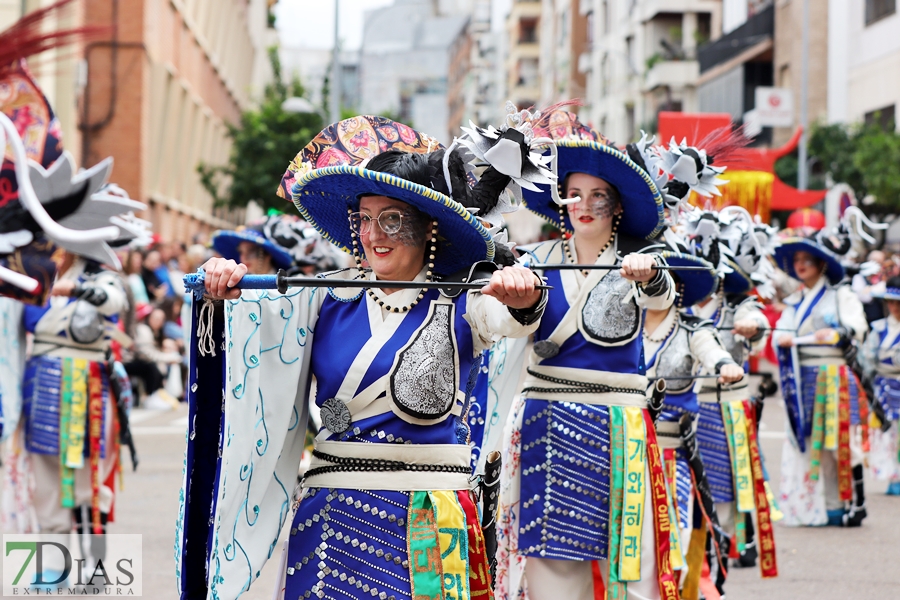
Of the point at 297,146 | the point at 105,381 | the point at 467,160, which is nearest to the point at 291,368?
the point at 467,160

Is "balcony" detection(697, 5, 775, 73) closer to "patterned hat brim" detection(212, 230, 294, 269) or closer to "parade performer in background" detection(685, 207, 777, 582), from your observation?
"parade performer in background" detection(685, 207, 777, 582)

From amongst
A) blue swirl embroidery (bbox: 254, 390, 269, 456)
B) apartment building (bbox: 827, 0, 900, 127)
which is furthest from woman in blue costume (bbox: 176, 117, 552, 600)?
apartment building (bbox: 827, 0, 900, 127)

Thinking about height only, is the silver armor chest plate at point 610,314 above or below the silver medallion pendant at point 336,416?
above

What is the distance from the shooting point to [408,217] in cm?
381

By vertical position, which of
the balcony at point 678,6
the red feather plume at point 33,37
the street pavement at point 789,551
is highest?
the balcony at point 678,6

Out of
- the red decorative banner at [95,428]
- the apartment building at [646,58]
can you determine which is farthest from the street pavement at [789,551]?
the apartment building at [646,58]

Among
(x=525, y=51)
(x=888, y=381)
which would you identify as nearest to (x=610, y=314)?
(x=888, y=381)

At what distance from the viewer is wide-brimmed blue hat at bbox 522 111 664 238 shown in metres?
5.30

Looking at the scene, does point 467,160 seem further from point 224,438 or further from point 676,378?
point 676,378

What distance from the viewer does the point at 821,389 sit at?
966 centimetres

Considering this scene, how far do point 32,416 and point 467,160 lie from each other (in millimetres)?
4414

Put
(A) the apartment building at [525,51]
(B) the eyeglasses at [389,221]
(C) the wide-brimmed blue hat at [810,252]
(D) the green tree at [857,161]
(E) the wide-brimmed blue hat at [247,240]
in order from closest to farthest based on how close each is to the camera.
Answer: (B) the eyeglasses at [389,221]
(E) the wide-brimmed blue hat at [247,240]
(C) the wide-brimmed blue hat at [810,252]
(D) the green tree at [857,161]
(A) the apartment building at [525,51]

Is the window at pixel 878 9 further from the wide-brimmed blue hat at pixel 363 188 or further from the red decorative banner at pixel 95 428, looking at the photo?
the wide-brimmed blue hat at pixel 363 188

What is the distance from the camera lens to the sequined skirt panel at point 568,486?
5.28m
